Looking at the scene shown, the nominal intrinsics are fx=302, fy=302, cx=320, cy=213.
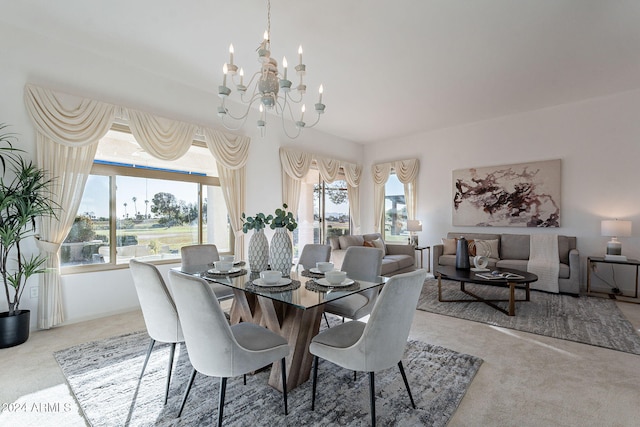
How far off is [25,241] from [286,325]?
2.83 metres

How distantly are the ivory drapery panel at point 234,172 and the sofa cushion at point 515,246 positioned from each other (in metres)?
4.39

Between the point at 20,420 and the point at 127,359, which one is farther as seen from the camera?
the point at 127,359

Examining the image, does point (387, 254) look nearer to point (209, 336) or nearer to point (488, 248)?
point (488, 248)

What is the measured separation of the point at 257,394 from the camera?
1961mm

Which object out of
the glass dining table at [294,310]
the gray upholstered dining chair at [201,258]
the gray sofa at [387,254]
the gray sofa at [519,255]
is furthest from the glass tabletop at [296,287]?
the gray sofa at [519,255]

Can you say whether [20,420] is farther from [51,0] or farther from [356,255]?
[51,0]

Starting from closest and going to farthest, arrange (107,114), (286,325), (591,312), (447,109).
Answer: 1. (286,325)
2. (107,114)
3. (591,312)
4. (447,109)

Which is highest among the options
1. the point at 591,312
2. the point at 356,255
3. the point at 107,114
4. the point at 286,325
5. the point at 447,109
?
the point at 447,109

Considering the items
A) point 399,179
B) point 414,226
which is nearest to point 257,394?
point 414,226

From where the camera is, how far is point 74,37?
2.98 metres

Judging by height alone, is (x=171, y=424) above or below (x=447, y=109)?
below

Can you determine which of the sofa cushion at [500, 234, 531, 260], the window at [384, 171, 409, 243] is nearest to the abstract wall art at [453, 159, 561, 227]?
the sofa cushion at [500, 234, 531, 260]

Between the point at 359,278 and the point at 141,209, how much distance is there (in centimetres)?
315

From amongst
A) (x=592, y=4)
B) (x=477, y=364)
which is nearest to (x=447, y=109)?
(x=592, y=4)
